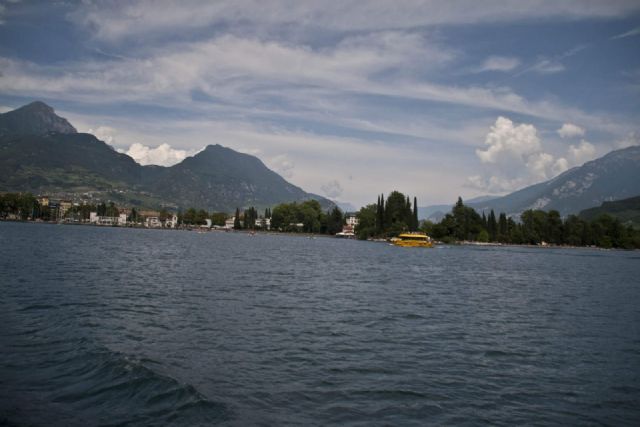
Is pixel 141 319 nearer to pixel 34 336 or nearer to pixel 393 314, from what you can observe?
pixel 34 336

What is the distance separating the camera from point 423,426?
39.6 feet

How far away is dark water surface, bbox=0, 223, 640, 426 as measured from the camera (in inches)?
505

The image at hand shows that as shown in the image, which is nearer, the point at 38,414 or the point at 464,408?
the point at 38,414

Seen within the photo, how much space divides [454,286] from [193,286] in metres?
24.8

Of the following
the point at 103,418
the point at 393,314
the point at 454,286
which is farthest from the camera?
the point at 454,286

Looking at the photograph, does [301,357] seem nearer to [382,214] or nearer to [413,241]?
[413,241]

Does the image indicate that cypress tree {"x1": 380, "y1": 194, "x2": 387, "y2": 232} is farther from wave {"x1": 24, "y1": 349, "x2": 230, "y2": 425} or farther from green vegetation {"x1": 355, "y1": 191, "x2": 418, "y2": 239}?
wave {"x1": 24, "y1": 349, "x2": 230, "y2": 425}

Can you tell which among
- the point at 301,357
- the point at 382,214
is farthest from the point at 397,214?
the point at 301,357

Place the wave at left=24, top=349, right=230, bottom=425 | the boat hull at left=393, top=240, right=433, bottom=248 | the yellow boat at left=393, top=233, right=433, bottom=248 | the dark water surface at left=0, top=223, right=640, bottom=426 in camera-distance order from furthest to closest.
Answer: the yellow boat at left=393, top=233, right=433, bottom=248 < the boat hull at left=393, top=240, right=433, bottom=248 < the dark water surface at left=0, top=223, right=640, bottom=426 < the wave at left=24, top=349, right=230, bottom=425

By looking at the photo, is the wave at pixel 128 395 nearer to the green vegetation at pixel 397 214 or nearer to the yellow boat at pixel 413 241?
the yellow boat at pixel 413 241

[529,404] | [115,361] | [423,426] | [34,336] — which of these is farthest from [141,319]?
[529,404]

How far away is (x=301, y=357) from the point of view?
17844 millimetres

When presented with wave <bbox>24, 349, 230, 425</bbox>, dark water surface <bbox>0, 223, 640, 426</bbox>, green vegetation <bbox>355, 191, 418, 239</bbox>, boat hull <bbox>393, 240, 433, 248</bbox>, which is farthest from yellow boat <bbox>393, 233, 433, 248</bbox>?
wave <bbox>24, 349, 230, 425</bbox>

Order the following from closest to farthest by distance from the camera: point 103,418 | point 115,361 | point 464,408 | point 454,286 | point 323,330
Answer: point 103,418, point 464,408, point 115,361, point 323,330, point 454,286
